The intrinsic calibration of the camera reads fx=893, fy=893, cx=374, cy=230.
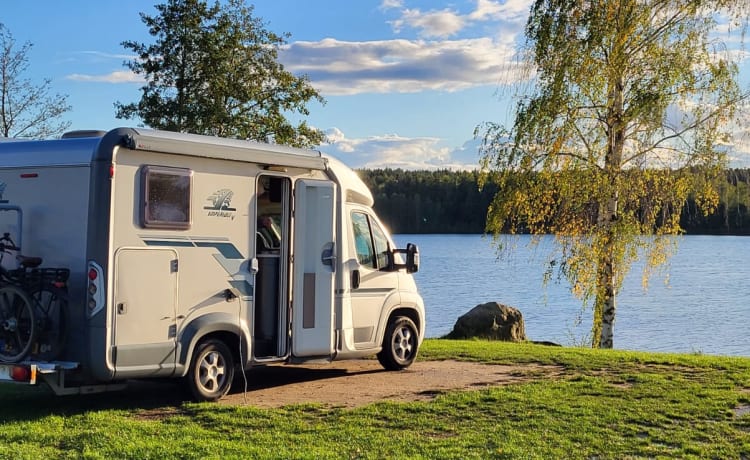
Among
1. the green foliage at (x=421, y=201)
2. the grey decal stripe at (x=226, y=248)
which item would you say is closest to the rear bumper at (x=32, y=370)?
the grey decal stripe at (x=226, y=248)

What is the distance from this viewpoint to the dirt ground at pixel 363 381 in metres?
9.43

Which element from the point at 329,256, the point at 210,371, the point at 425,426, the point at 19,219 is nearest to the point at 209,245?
the point at 210,371

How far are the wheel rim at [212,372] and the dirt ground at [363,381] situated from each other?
21 cm

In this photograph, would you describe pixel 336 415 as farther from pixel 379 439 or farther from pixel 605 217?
pixel 605 217

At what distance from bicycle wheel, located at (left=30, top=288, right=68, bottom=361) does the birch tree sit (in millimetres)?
11569

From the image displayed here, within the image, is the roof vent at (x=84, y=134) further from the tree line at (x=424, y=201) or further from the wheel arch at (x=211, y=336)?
the tree line at (x=424, y=201)

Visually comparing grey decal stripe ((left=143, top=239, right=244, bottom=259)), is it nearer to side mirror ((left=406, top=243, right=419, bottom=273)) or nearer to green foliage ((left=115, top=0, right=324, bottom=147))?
side mirror ((left=406, top=243, right=419, bottom=273))

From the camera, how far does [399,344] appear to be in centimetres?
1152

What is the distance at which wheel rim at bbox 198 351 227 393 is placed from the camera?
896 centimetres

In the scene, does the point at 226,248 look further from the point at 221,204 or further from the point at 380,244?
the point at 380,244

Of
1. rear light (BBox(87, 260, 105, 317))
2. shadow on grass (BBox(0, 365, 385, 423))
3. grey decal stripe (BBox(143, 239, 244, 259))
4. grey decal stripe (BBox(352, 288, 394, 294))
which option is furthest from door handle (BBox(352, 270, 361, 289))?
rear light (BBox(87, 260, 105, 317))

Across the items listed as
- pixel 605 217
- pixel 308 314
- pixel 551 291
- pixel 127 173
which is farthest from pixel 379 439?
pixel 551 291

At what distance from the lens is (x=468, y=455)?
6973 millimetres

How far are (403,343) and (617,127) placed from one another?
7.88 meters
